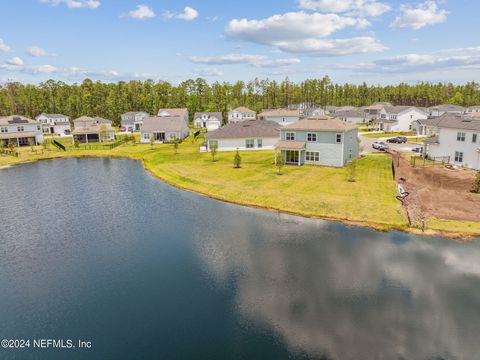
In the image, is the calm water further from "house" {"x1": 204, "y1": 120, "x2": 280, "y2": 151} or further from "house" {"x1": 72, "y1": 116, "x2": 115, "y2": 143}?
"house" {"x1": 72, "y1": 116, "x2": 115, "y2": 143}

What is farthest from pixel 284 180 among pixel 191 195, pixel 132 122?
pixel 132 122

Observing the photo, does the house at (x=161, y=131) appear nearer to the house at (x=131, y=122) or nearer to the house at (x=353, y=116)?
the house at (x=131, y=122)

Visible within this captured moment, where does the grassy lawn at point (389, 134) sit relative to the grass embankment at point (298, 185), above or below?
above

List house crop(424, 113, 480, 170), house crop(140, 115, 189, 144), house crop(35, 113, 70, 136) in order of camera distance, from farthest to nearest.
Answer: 1. house crop(35, 113, 70, 136)
2. house crop(140, 115, 189, 144)
3. house crop(424, 113, 480, 170)

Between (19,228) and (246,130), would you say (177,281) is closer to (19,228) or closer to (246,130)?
(19,228)

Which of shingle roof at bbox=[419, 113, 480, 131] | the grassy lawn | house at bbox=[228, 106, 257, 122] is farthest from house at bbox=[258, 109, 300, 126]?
shingle roof at bbox=[419, 113, 480, 131]

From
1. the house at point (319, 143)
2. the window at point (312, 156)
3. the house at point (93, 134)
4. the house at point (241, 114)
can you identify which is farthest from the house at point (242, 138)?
the house at point (241, 114)
